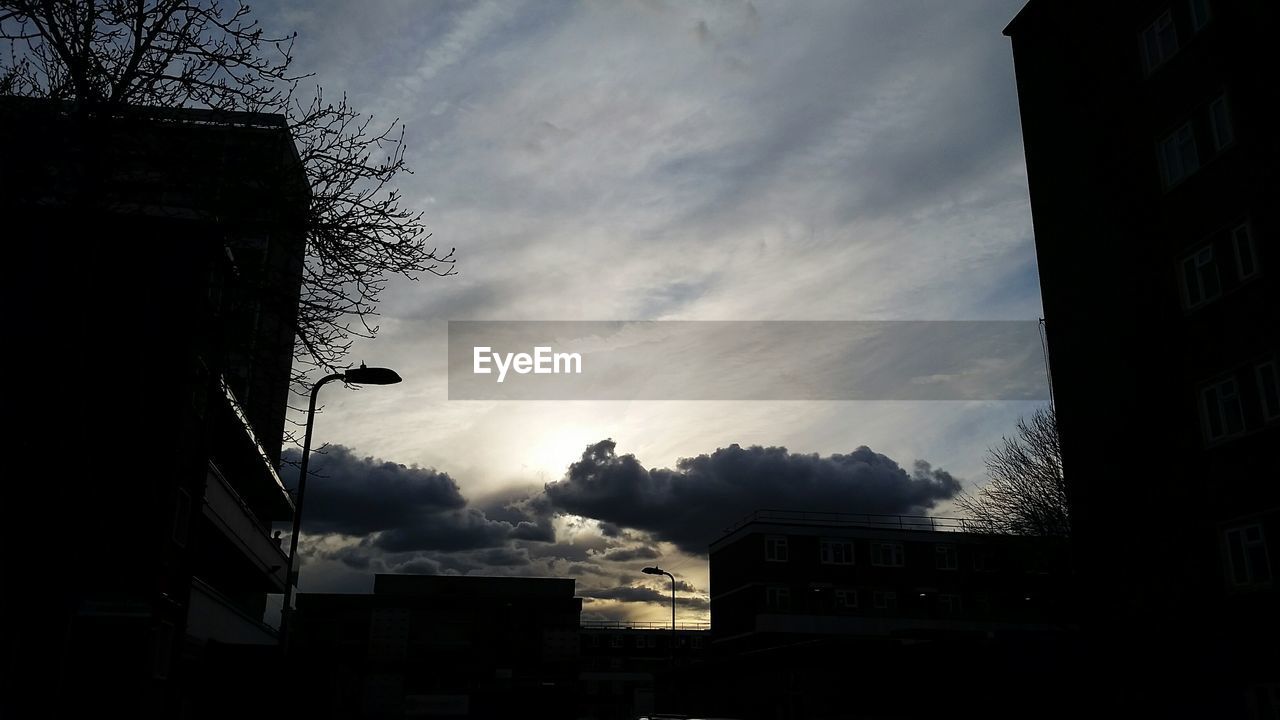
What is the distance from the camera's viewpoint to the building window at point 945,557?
68.5 meters

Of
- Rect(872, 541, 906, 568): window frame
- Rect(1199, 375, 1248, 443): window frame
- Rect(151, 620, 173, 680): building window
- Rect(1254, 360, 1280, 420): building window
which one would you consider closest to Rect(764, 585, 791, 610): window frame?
Rect(872, 541, 906, 568): window frame

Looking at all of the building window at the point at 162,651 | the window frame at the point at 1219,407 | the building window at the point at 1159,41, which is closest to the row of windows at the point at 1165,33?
the building window at the point at 1159,41

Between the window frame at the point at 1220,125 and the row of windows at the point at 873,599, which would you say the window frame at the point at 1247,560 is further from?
the row of windows at the point at 873,599

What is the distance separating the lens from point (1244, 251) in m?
21.7

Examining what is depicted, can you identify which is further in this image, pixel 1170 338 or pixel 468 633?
pixel 468 633

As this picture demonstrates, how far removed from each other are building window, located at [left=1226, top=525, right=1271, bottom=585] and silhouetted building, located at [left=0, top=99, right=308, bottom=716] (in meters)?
20.1

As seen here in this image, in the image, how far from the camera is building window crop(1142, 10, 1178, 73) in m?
24.6

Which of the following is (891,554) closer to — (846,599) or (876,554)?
(876,554)

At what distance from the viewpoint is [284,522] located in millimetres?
49219

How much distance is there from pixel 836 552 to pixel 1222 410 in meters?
47.2

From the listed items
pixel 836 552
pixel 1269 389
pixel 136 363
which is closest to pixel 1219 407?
pixel 1269 389

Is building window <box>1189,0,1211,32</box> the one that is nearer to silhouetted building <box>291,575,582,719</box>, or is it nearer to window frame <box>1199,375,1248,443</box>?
window frame <box>1199,375,1248,443</box>

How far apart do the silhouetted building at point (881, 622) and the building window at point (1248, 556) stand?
175 inches

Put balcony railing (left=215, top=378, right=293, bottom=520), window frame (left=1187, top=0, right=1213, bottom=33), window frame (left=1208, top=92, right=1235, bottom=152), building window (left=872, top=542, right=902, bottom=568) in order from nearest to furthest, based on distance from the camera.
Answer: window frame (left=1208, top=92, right=1235, bottom=152) < window frame (left=1187, top=0, right=1213, bottom=33) < balcony railing (left=215, top=378, right=293, bottom=520) < building window (left=872, top=542, right=902, bottom=568)
